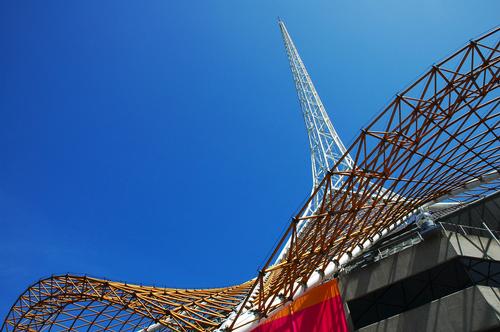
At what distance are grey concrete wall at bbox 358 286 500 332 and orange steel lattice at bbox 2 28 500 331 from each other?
695 centimetres

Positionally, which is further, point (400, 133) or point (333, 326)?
point (333, 326)

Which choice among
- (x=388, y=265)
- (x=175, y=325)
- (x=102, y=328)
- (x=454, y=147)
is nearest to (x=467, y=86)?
(x=454, y=147)

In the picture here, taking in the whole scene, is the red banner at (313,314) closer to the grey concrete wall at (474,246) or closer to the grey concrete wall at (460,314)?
the grey concrete wall at (460,314)

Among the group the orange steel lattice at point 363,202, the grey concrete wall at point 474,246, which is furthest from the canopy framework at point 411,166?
the grey concrete wall at point 474,246

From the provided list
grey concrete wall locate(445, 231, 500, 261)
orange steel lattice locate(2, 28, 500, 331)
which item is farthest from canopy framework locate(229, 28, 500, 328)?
grey concrete wall locate(445, 231, 500, 261)

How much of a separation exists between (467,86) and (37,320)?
44.7 m

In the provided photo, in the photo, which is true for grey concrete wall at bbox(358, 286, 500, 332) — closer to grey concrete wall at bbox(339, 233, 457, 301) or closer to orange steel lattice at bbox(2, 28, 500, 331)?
grey concrete wall at bbox(339, 233, 457, 301)

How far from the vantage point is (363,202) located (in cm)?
2517

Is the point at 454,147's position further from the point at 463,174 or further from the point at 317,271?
the point at 317,271

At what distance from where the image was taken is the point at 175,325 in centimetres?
2941

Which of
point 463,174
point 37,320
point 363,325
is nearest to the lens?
point 363,325

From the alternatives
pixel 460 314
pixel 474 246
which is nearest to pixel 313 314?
pixel 460 314

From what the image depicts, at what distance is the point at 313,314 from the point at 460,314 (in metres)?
9.08

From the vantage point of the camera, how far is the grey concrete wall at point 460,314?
64.8 feet
